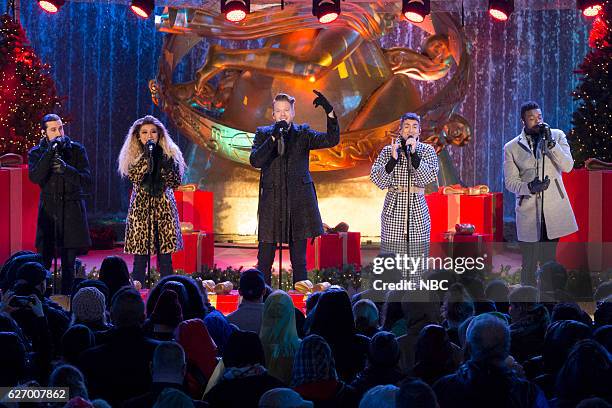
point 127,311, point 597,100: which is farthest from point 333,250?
point 127,311

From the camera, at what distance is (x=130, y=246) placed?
28.7 feet

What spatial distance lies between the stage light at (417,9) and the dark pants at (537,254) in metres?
2.25

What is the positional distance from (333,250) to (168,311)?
5.46m

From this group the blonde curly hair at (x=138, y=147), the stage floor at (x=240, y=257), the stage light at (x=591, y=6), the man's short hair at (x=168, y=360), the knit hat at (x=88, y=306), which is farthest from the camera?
the stage floor at (x=240, y=257)

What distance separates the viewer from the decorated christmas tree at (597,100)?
11438 mm

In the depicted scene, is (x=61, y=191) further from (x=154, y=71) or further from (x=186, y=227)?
(x=154, y=71)

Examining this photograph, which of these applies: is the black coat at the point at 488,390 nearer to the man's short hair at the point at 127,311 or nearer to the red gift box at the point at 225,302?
the man's short hair at the point at 127,311

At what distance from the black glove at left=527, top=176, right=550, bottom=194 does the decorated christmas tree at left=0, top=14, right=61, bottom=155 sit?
5.96m

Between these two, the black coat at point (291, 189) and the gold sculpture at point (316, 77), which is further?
the gold sculpture at point (316, 77)

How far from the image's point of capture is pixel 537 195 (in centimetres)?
888

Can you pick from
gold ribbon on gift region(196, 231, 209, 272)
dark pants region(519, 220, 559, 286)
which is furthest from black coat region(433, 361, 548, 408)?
gold ribbon on gift region(196, 231, 209, 272)

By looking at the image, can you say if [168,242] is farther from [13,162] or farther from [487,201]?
[487,201]

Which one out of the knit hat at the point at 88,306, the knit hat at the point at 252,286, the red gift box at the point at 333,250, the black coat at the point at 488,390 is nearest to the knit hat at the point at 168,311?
the knit hat at the point at 88,306

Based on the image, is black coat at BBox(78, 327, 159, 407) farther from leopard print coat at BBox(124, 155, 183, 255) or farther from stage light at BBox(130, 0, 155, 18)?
stage light at BBox(130, 0, 155, 18)
